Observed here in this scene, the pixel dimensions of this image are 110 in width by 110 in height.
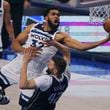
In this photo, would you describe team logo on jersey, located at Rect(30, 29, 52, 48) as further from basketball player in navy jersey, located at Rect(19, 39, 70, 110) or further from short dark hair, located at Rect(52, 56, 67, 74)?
short dark hair, located at Rect(52, 56, 67, 74)

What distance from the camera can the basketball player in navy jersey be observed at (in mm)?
4676

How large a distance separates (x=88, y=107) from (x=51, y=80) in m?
2.75

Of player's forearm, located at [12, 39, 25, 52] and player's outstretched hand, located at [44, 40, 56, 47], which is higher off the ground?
player's outstretched hand, located at [44, 40, 56, 47]

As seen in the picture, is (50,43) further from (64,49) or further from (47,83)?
(47,83)

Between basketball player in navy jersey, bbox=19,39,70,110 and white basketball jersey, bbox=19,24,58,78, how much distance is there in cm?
71

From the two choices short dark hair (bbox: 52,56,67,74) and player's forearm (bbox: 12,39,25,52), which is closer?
short dark hair (bbox: 52,56,67,74)

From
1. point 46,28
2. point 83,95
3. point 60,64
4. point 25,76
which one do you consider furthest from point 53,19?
point 83,95

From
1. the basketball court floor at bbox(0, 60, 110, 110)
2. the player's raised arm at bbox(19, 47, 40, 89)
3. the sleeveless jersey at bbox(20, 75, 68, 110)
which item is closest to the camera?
the player's raised arm at bbox(19, 47, 40, 89)

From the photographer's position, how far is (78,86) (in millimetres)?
8844

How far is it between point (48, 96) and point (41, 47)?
968 millimetres

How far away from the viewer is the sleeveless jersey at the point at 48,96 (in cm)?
479

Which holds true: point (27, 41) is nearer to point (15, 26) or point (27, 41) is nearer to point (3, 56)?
point (15, 26)

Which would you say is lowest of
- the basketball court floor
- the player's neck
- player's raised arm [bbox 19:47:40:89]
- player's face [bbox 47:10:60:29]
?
the basketball court floor

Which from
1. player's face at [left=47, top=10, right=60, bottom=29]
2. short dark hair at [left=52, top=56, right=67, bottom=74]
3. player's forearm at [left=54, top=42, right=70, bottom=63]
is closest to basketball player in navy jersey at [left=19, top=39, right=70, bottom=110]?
short dark hair at [left=52, top=56, right=67, bottom=74]
